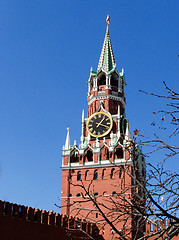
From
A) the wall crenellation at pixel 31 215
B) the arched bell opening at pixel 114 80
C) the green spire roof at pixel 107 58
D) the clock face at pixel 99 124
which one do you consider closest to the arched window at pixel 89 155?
the clock face at pixel 99 124

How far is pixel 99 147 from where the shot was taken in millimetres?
41094

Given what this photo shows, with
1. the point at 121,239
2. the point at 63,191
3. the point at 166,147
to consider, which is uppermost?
the point at 63,191

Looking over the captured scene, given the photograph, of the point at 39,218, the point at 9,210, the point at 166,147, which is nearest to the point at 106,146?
the point at 39,218

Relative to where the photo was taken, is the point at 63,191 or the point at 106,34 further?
the point at 106,34

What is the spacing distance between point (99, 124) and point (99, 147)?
3.11 meters

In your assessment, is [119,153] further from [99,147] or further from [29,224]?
[29,224]

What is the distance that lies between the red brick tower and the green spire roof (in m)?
0.11

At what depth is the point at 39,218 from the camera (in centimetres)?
2484

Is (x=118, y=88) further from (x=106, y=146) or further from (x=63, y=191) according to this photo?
(x=63, y=191)

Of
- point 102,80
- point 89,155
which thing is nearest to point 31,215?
point 89,155

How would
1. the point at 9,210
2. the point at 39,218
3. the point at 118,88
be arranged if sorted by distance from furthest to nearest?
the point at 118,88 → the point at 39,218 → the point at 9,210

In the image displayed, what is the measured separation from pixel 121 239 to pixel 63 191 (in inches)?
1366

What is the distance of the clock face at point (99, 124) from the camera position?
4250 cm

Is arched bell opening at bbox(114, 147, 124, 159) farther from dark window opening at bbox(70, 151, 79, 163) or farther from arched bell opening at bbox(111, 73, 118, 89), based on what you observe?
arched bell opening at bbox(111, 73, 118, 89)
